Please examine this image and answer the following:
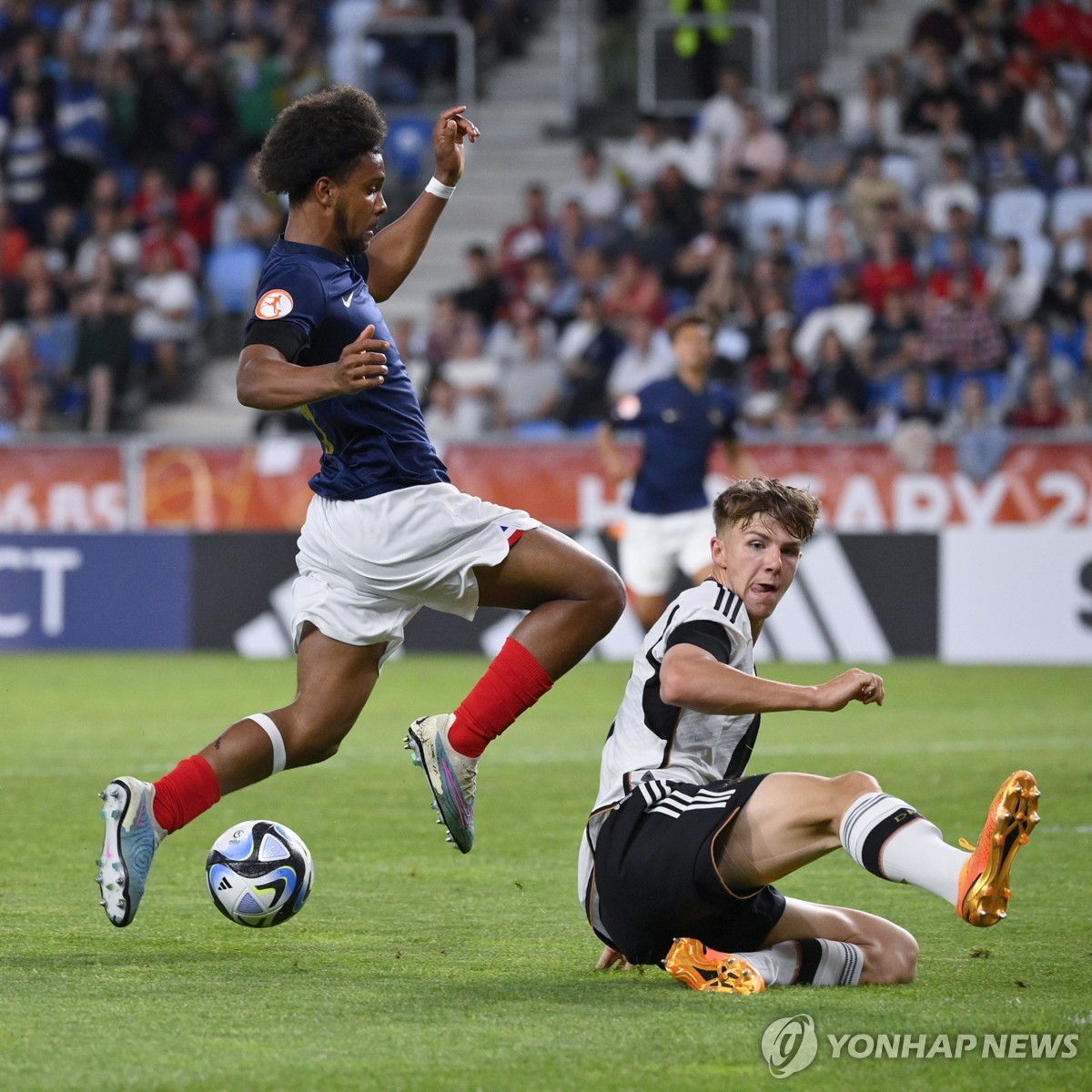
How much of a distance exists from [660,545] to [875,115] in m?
7.72

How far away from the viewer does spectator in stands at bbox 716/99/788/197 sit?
704 inches

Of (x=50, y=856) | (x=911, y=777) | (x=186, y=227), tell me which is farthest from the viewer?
(x=186, y=227)

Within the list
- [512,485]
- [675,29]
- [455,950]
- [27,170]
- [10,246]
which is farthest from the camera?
[675,29]

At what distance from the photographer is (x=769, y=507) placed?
14.6 feet

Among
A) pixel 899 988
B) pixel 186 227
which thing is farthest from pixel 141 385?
pixel 899 988

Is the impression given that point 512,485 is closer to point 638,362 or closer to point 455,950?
point 638,362

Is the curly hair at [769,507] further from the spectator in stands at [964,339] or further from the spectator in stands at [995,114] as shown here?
the spectator in stands at [995,114]

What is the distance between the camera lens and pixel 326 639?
17.3 feet

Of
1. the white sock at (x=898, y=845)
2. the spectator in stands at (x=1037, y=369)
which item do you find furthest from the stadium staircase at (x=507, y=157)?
the white sock at (x=898, y=845)

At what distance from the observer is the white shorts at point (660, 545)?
461 inches

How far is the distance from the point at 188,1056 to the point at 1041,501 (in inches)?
455

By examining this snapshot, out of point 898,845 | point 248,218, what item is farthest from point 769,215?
point 898,845

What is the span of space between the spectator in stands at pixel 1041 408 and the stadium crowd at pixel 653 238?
2 centimetres

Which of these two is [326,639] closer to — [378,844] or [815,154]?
[378,844]
